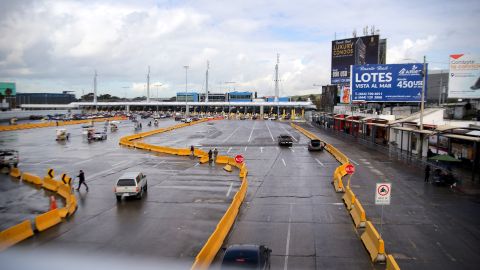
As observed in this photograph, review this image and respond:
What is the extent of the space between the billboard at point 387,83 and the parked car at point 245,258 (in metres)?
40.8

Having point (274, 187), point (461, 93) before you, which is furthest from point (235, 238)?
point (461, 93)

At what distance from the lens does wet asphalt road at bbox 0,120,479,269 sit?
13.7 m

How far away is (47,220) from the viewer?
658 inches

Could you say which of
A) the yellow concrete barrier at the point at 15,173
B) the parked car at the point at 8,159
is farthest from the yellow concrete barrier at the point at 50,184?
the parked car at the point at 8,159

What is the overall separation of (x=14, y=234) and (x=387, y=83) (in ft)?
141

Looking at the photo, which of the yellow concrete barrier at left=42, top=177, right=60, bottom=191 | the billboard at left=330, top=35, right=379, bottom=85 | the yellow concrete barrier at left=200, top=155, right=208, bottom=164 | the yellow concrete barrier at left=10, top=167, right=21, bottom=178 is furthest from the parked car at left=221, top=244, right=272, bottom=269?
the billboard at left=330, top=35, right=379, bottom=85

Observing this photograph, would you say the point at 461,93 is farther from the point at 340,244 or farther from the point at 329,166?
the point at 340,244

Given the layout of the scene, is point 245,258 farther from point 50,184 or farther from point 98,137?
point 98,137

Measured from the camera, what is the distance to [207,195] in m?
23.0

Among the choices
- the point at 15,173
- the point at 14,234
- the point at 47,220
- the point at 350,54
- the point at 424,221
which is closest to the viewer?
the point at 14,234

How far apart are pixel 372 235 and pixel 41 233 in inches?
482

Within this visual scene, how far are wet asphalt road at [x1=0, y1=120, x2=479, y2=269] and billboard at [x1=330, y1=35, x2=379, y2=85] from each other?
5819cm

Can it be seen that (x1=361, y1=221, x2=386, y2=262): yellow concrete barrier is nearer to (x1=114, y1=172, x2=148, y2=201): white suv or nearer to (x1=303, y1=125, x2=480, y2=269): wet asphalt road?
(x1=303, y1=125, x2=480, y2=269): wet asphalt road

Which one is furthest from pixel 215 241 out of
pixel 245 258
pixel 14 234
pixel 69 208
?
pixel 69 208
